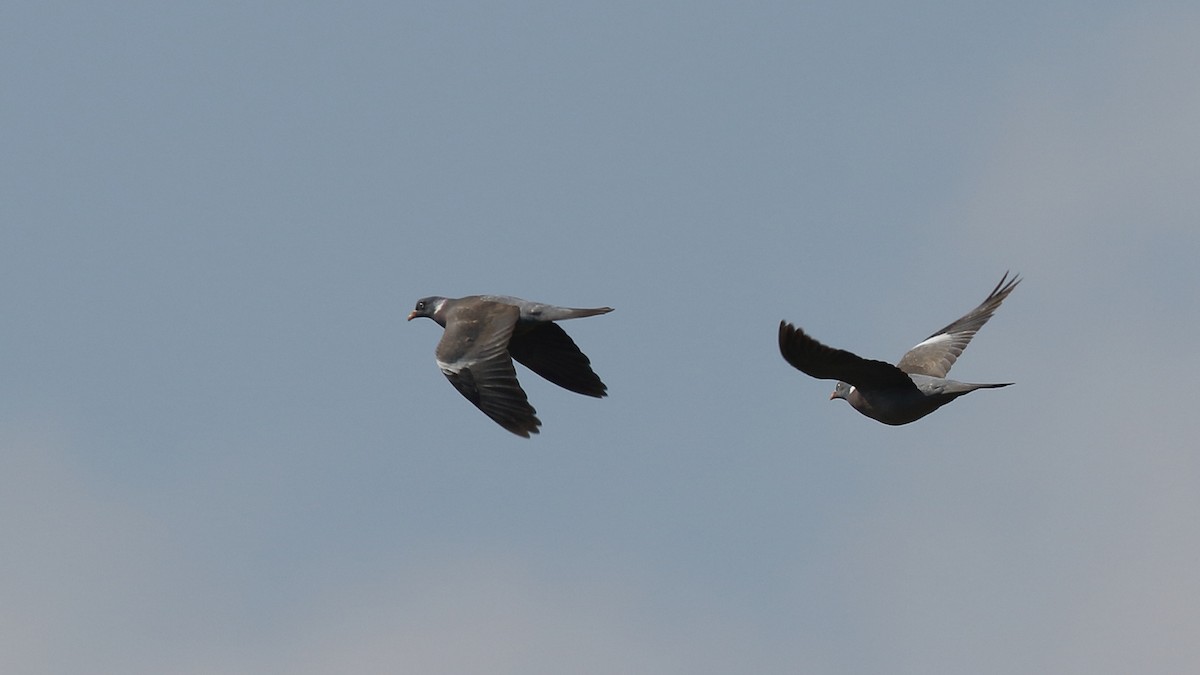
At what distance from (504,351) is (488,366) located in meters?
0.29

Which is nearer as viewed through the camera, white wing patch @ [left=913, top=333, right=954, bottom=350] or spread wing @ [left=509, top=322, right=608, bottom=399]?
spread wing @ [left=509, top=322, right=608, bottom=399]

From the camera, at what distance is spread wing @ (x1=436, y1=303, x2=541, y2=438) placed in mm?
17844

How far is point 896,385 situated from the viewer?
1747 cm

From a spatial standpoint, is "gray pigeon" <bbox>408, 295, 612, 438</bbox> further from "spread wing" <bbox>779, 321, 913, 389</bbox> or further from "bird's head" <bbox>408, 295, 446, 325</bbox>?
"spread wing" <bbox>779, 321, 913, 389</bbox>

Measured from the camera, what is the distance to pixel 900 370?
Answer: 1706cm

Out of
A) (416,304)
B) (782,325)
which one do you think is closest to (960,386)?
(782,325)

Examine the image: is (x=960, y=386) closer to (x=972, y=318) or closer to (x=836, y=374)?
(x=836, y=374)

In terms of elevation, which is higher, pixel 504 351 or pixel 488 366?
pixel 504 351

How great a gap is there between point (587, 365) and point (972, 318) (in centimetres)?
454

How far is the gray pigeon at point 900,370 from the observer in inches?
614

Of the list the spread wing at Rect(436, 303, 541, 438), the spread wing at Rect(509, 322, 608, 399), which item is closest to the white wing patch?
the spread wing at Rect(509, 322, 608, 399)

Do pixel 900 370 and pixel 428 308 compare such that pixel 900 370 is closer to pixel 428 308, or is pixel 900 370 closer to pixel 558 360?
pixel 558 360

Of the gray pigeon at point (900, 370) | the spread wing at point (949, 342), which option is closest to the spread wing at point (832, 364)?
the gray pigeon at point (900, 370)

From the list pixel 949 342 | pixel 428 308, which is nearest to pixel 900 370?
pixel 949 342
